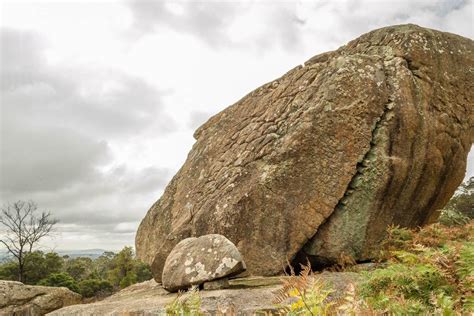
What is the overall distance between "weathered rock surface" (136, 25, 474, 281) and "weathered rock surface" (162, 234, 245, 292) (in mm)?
1792

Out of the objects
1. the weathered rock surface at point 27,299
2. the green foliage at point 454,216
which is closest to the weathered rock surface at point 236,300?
the green foliage at point 454,216

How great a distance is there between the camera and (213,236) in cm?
909

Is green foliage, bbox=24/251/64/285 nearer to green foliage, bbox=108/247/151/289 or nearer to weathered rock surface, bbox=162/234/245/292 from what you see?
green foliage, bbox=108/247/151/289

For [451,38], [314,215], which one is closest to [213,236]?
[314,215]

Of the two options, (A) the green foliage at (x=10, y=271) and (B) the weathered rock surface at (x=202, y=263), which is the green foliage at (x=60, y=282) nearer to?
(A) the green foliage at (x=10, y=271)

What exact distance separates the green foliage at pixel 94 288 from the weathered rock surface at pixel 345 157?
101 feet

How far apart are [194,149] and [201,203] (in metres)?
3.22

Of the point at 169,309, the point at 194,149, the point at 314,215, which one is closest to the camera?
the point at 169,309

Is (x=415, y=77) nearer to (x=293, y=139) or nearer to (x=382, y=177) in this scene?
(x=382, y=177)

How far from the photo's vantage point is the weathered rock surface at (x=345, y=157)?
10.6 m

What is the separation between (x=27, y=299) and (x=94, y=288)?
71.8 feet

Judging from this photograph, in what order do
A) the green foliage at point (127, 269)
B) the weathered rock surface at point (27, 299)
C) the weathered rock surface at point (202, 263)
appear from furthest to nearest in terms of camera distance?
the green foliage at point (127, 269), the weathered rock surface at point (27, 299), the weathered rock surface at point (202, 263)

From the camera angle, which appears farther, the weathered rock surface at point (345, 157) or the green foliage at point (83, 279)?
the green foliage at point (83, 279)

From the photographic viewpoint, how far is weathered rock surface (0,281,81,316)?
18781 mm
